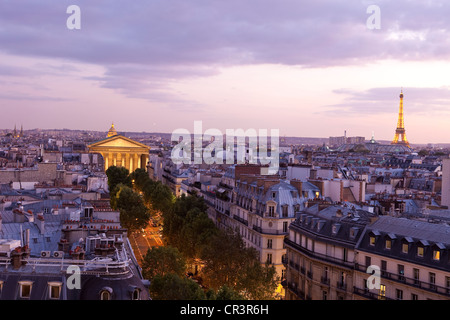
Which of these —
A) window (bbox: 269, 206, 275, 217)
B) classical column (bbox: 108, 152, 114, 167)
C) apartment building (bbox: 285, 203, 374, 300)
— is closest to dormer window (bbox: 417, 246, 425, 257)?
apartment building (bbox: 285, 203, 374, 300)

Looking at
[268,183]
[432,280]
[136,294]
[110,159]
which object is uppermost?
[268,183]

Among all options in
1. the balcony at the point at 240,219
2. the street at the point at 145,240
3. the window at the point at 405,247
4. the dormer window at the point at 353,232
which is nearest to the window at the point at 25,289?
the window at the point at 405,247

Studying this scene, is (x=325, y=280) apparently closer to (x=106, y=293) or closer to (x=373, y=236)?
(x=373, y=236)

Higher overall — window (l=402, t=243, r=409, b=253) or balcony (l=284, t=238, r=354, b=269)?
window (l=402, t=243, r=409, b=253)

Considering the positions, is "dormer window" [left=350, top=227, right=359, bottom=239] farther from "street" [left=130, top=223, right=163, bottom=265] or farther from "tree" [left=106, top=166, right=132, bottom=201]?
"tree" [left=106, top=166, right=132, bottom=201]

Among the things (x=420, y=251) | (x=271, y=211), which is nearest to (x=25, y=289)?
(x=420, y=251)

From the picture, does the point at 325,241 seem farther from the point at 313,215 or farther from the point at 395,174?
the point at 395,174

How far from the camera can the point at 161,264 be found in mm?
27203

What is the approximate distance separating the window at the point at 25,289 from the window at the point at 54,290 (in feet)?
1.77

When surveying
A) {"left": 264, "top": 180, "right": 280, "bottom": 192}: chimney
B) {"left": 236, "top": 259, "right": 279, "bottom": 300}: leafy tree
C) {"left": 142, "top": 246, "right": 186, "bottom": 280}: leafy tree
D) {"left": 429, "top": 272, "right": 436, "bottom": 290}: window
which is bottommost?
{"left": 236, "top": 259, "right": 279, "bottom": 300}: leafy tree

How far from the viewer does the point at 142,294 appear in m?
16.6

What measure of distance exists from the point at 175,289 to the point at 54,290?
7.11 metres

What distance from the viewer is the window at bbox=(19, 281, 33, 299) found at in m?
14.9

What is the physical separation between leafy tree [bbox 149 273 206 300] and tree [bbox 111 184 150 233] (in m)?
20.1
